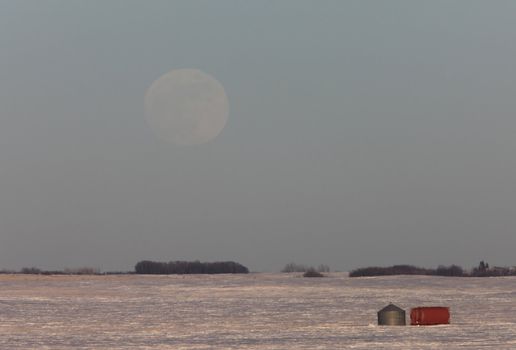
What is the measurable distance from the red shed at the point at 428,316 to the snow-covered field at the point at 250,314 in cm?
50

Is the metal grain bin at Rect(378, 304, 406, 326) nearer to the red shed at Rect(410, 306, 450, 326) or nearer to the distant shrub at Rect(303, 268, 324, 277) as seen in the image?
the red shed at Rect(410, 306, 450, 326)

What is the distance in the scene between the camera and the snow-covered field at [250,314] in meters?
26.2

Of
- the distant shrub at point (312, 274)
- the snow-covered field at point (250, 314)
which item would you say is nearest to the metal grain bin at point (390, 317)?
the snow-covered field at point (250, 314)

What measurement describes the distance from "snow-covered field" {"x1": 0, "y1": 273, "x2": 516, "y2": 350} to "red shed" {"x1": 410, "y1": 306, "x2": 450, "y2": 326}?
50 cm

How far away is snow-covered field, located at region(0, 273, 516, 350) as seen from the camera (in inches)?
1030

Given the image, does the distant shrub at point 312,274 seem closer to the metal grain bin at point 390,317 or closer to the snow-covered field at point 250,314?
the snow-covered field at point 250,314

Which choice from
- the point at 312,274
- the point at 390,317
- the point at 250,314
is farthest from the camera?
the point at 312,274

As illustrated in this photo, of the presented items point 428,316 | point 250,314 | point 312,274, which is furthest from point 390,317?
point 312,274

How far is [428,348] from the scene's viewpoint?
24125 millimetres

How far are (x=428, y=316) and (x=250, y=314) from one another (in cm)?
798

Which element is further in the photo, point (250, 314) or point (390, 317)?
point (250, 314)

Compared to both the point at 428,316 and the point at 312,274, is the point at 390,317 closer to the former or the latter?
the point at 428,316

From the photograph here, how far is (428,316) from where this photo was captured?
30.8 metres

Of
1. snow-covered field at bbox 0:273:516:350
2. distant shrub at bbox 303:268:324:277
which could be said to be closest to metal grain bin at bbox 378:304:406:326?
snow-covered field at bbox 0:273:516:350
